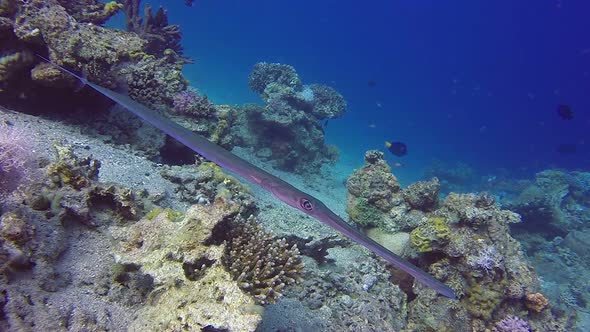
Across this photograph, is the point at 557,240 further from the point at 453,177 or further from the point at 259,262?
the point at 453,177

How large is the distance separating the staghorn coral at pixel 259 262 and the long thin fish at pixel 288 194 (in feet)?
1.89

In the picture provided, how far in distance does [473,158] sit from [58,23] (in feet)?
209

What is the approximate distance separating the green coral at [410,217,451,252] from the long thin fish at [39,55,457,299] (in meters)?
2.71

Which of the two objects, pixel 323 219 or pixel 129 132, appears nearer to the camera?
pixel 323 219

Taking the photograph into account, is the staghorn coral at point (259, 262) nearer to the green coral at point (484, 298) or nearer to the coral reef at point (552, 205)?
the green coral at point (484, 298)

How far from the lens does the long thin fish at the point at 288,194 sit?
10.4 ft

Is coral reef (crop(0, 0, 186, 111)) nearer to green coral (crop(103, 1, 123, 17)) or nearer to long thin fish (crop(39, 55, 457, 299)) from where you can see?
green coral (crop(103, 1, 123, 17))

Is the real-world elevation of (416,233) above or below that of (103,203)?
above

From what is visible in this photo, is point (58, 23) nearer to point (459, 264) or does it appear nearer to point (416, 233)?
point (416, 233)

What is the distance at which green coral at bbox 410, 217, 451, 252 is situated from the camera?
6.19 meters

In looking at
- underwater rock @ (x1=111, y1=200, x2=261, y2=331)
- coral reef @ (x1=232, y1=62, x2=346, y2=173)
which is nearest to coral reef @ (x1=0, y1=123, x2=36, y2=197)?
underwater rock @ (x1=111, y1=200, x2=261, y2=331)

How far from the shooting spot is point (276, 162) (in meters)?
13.8

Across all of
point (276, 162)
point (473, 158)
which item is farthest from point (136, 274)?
point (473, 158)

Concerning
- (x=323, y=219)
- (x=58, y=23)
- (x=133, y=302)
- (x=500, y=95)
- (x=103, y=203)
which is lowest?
A: (x=133, y=302)
